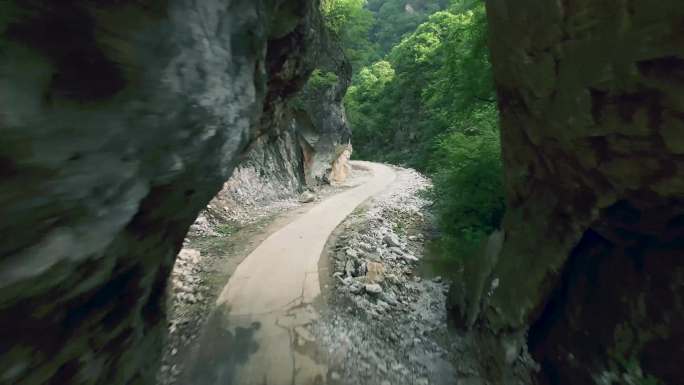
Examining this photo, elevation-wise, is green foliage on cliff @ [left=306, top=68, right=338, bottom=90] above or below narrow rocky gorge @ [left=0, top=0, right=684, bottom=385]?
above

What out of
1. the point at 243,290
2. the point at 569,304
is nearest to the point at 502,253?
the point at 569,304

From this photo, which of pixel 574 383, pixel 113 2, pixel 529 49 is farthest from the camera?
pixel 574 383

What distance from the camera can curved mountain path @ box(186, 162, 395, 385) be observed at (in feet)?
22.0

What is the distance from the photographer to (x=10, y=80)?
2.04 metres

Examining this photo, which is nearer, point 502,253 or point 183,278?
point 502,253

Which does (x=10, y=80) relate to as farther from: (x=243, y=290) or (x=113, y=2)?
(x=243, y=290)

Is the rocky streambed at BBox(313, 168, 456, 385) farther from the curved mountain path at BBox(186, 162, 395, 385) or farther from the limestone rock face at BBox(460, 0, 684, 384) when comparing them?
the limestone rock face at BBox(460, 0, 684, 384)

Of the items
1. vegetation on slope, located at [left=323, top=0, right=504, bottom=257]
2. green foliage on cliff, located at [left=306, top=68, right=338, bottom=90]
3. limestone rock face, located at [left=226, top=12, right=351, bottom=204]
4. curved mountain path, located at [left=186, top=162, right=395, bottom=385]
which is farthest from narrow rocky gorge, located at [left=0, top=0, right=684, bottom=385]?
green foliage on cliff, located at [left=306, top=68, right=338, bottom=90]

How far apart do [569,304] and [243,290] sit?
731 cm

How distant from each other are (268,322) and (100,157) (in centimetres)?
624

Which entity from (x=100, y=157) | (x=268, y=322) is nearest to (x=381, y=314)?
(x=268, y=322)

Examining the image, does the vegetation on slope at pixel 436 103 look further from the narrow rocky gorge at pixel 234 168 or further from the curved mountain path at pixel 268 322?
the curved mountain path at pixel 268 322

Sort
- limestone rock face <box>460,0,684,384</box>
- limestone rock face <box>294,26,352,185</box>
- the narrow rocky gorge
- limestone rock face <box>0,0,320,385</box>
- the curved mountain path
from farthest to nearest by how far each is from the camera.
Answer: limestone rock face <box>294,26,352,185</box>, the curved mountain path, limestone rock face <box>460,0,684,384</box>, the narrow rocky gorge, limestone rock face <box>0,0,320,385</box>

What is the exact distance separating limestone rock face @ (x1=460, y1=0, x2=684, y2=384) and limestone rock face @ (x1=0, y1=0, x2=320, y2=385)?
425 cm
